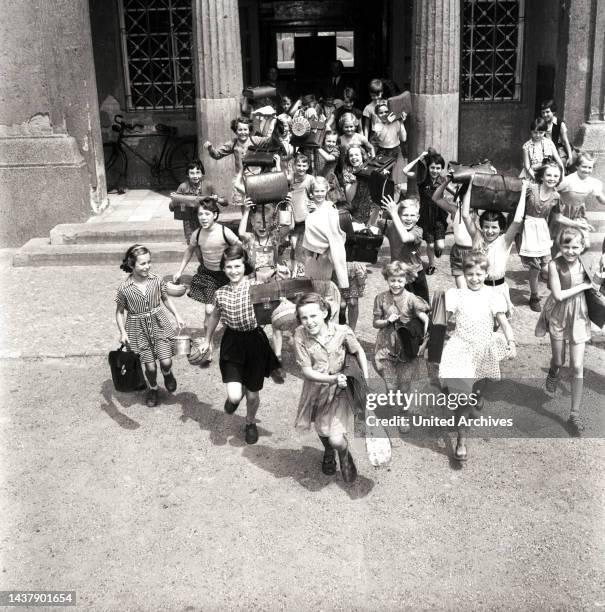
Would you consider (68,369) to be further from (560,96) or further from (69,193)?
(560,96)

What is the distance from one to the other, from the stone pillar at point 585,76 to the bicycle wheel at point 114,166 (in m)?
7.10

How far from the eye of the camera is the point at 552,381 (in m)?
7.36

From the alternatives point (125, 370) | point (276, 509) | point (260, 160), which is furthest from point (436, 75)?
point (276, 509)

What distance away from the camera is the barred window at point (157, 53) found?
47.3 ft

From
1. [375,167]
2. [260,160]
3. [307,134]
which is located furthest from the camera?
[307,134]

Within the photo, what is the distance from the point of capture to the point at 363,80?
18.7m

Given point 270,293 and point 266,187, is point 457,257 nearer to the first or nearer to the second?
point 266,187

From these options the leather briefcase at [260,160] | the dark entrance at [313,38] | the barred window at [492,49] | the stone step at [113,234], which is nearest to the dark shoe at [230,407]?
the leather briefcase at [260,160]

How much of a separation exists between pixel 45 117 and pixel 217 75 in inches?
95.5

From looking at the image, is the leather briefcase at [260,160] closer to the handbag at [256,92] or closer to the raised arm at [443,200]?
the raised arm at [443,200]

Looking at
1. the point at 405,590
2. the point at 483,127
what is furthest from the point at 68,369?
the point at 483,127

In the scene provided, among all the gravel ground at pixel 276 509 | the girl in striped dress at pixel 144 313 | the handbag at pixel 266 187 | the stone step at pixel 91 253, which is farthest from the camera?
the stone step at pixel 91 253

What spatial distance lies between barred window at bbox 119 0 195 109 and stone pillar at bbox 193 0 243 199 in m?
2.83

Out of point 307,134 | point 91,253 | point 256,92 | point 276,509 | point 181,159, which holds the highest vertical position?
point 256,92
